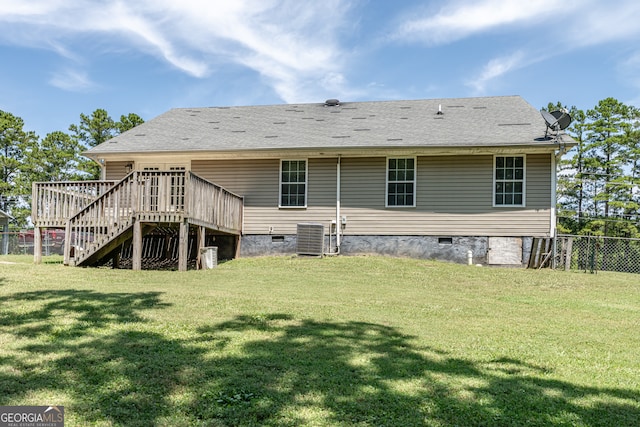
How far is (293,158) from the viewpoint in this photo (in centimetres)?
1482

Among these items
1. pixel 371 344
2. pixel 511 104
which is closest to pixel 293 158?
pixel 511 104

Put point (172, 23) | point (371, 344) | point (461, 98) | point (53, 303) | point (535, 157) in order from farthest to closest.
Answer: point (461, 98), point (172, 23), point (535, 157), point (53, 303), point (371, 344)

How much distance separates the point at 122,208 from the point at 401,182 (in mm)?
8203

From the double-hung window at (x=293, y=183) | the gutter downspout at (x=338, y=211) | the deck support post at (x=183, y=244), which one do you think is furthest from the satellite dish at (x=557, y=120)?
the deck support post at (x=183, y=244)

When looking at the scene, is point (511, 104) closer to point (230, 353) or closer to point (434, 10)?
point (434, 10)

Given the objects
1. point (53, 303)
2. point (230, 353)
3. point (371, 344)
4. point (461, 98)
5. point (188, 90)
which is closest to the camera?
point (230, 353)

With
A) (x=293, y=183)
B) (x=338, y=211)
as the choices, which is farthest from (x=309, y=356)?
(x=293, y=183)

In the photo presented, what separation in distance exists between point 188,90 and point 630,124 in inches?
1003

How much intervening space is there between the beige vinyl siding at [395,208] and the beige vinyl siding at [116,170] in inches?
119

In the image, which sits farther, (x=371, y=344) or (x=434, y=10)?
(x=434, y=10)

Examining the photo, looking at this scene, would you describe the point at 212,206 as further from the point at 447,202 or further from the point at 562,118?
the point at 562,118

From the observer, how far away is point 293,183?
14938mm

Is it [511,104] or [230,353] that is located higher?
[511,104]

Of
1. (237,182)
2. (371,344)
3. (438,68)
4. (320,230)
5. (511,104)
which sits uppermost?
(438,68)
